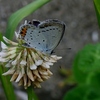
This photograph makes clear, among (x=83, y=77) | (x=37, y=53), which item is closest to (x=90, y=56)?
(x=83, y=77)

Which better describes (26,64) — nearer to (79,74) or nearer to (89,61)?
(89,61)

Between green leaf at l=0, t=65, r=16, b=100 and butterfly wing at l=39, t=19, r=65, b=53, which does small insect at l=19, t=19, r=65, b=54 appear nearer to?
butterfly wing at l=39, t=19, r=65, b=53

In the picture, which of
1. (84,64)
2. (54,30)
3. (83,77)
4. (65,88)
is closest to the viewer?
(54,30)

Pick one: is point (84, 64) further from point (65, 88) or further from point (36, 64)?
point (65, 88)

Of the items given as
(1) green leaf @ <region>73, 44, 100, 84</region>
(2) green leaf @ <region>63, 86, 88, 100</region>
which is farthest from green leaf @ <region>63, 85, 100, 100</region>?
(1) green leaf @ <region>73, 44, 100, 84</region>

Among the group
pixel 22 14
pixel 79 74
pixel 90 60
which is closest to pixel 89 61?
pixel 90 60
